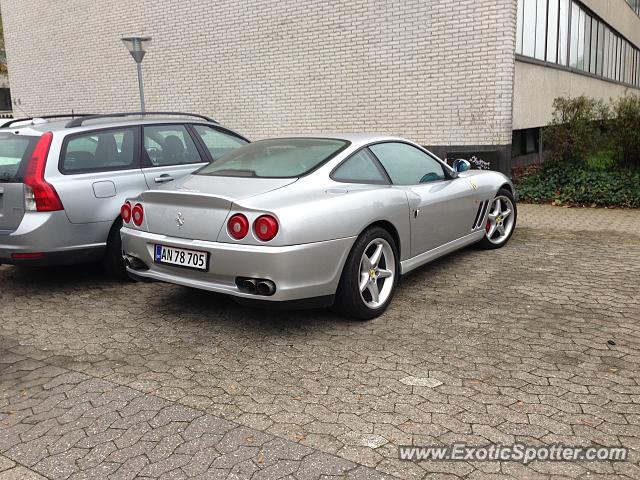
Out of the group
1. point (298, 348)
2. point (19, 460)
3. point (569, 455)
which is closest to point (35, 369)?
point (19, 460)

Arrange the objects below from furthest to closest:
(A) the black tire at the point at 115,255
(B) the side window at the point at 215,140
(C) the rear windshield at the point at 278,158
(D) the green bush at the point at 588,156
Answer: (D) the green bush at the point at 588,156
(B) the side window at the point at 215,140
(A) the black tire at the point at 115,255
(C) the rear windshield at the point at 278,158

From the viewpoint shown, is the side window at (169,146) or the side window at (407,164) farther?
the side window at (169,146)

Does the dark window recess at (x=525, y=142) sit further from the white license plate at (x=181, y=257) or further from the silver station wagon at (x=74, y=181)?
the white license plate at (x=181, y=257)

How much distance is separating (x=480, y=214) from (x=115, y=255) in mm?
3637

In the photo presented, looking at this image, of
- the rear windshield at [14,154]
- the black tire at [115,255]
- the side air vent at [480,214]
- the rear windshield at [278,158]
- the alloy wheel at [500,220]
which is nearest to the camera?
the rear windshield at [278,158]

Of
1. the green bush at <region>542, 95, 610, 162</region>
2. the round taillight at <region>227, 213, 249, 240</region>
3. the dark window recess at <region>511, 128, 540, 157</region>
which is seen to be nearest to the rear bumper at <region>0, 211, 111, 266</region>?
the round taillight at <region>227, 213, 249, 240</region>

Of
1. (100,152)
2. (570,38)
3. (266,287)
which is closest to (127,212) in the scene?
(100,152)

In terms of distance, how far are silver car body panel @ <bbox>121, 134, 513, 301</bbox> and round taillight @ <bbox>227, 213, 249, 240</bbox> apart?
0.03 meters

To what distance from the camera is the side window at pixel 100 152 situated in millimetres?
5349

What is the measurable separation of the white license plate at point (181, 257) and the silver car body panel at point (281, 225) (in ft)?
0.14

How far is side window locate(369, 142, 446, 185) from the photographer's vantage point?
5.11 m

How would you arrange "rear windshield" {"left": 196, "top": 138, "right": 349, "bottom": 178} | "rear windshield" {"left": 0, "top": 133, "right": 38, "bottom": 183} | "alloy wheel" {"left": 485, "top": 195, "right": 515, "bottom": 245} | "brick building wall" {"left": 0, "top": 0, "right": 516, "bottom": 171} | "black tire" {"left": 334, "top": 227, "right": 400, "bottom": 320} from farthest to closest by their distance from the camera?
"brick building wall" {"left": 0, "top": 0, "right": 516, "bottom": 171}
"alloy wheel" {"left": 485, "top": 195, "right": 515, "bottom": 245}
"rear windshield" {"left": 0, "top": 133, "right": 38, "bottom": 183}
"rear windshield" {"left": 196, "top": 138, "right": 349, "bottom": 178}
"black tire" {"left": 334, "top": 227, "right": 400, "bottom": 320}

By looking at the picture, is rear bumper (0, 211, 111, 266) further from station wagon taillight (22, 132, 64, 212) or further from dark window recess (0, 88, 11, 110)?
dark window recess (0, 88, 11, 110)

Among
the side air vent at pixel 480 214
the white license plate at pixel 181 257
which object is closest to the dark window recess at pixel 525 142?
the side air vent at pixel 480 214
